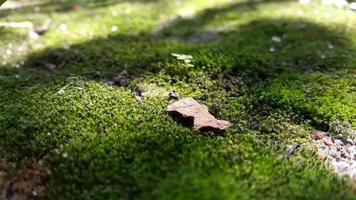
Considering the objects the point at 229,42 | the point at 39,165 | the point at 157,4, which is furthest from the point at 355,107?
the point at 157,4

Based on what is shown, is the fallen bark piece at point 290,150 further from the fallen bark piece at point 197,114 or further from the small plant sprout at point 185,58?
the small plant sprout at point 185,58

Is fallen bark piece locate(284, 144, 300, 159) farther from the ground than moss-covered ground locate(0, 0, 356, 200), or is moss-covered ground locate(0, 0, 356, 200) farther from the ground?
moss-covered ground locate(0, 0, 356, 200)

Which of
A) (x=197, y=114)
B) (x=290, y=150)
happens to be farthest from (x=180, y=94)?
(x=290, y=150)

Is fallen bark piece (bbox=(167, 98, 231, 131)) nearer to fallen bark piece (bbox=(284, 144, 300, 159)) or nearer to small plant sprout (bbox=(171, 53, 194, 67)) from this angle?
fallen bark piece (bbox=(284, 144, 300, 159))

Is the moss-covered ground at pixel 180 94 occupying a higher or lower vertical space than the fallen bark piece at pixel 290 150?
higher

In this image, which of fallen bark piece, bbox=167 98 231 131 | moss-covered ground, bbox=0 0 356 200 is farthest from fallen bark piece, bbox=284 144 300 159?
fallen bark piece, bbox=167 98 231 131

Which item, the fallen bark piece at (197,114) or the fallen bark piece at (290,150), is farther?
the fallen bark piece at (197,114)

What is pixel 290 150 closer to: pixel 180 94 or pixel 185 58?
pixel 180 94

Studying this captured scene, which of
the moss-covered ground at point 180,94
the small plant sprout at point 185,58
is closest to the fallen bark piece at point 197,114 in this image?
the moss-covered ground at point 180,94
